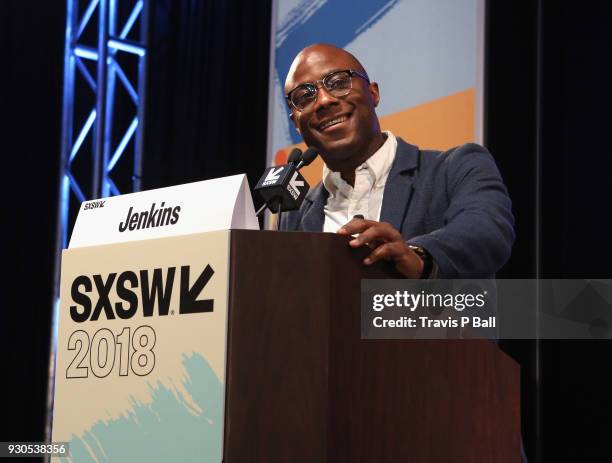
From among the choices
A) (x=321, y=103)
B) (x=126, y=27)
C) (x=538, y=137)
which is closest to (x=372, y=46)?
(x=538, y=137)

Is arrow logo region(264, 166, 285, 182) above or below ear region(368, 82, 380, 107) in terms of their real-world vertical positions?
below

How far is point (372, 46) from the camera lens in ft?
11.0

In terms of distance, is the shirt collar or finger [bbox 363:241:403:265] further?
the shirt collar

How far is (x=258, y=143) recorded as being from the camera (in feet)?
15.3

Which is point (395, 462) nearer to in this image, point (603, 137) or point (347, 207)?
point (347, 207)

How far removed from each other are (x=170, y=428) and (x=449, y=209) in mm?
727

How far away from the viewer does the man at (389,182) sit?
5.00ft

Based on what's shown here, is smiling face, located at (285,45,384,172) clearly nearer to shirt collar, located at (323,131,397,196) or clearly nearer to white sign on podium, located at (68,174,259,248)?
shirt collar, located at (323,131,397,196)

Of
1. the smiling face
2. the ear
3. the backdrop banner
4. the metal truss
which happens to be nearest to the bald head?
the smiling face

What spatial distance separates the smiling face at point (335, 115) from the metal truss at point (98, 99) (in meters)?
2.52

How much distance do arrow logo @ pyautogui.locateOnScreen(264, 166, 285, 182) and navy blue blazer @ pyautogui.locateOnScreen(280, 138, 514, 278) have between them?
0.26 m

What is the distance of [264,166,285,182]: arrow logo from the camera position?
1469mm

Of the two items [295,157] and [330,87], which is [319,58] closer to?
[330,87]

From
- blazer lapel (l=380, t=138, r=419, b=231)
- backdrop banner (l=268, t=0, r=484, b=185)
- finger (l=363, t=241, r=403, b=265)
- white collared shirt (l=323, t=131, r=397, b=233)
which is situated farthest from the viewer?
backdrop banner (l=268, t=0, r=484, b=185)
